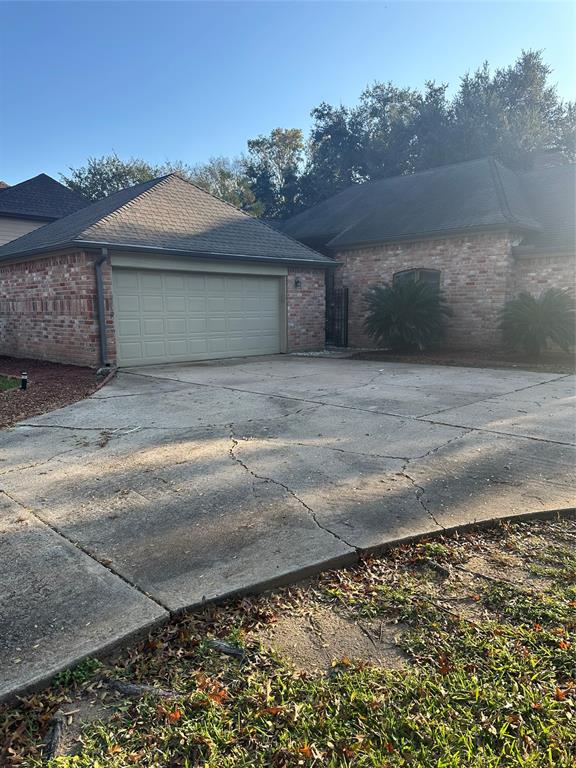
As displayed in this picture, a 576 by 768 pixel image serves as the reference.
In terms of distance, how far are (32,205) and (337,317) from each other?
13.3m

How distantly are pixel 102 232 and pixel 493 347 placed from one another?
10.4 metres

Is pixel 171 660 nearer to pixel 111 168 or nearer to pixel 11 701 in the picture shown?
pixel 11 701

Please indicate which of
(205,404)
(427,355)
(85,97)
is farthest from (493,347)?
(85,97)

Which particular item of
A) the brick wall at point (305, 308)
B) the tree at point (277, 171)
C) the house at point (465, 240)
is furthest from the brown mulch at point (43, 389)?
the tree at point (277, 171)

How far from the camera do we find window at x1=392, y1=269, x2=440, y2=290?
14898mm

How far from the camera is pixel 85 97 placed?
61.4 ft

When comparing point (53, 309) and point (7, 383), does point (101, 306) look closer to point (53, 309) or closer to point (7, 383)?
point (53, 309)

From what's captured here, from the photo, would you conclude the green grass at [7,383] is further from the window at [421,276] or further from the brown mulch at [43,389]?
the window at [421,276]

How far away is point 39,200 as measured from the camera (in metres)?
20.6

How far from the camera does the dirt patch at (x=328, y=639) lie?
209 centimetres

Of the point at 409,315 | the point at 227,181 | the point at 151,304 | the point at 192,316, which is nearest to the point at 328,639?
the point at 151,304

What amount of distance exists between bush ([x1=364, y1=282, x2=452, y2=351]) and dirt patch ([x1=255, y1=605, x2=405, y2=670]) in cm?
1178

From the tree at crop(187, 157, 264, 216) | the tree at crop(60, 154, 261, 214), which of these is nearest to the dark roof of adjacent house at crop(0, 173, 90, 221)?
the tree at crop(187, 157, 264, 216)

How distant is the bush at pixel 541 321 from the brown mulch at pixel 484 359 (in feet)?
1.28
